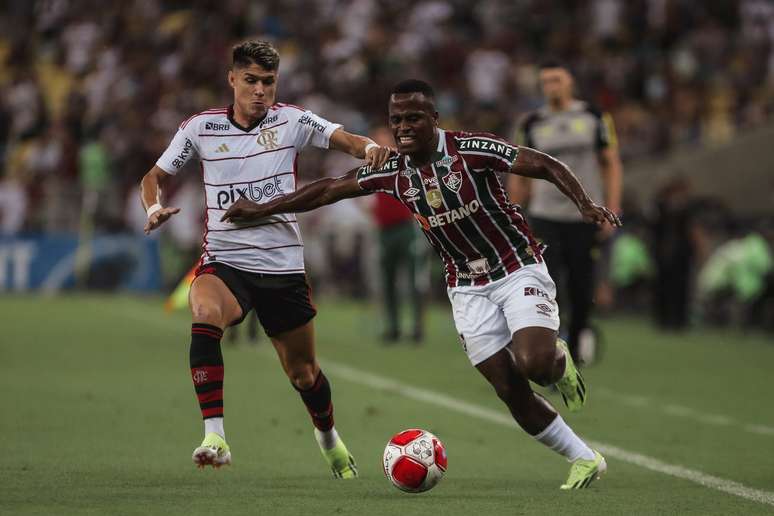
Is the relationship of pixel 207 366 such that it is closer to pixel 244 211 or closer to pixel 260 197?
pixel 244 211

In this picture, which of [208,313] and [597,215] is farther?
[208,313]

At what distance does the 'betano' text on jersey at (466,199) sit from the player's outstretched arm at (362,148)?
48 mm

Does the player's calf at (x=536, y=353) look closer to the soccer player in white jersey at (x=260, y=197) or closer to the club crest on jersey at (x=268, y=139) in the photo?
the soccer player in white jersey at (x=260, y=197)

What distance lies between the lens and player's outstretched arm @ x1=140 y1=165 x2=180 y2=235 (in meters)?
7.07

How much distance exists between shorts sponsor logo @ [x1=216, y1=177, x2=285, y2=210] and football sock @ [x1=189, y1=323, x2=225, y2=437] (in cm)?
69

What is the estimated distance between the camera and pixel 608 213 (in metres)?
6.81

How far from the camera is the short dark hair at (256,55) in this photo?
7.38m

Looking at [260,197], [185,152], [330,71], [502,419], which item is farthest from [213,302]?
[330,71]

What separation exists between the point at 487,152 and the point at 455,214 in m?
0.34

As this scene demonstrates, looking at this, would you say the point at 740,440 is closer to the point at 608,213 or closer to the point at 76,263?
the point at 608,213

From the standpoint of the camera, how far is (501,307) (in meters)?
7.20

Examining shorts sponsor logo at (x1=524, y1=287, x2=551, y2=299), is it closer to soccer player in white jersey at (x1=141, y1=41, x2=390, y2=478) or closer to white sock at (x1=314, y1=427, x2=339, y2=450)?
soccer player in white jersey at (x1=141, y1=41, x2=390, y2=478)

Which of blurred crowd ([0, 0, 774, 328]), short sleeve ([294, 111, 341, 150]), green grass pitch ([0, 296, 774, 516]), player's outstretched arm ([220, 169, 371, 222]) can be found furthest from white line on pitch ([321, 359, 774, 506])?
blurred crowd ([0, 0, 774, 328])

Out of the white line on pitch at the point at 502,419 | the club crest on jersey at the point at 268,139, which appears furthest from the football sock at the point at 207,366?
the white line on pitch at the point at 502,419
